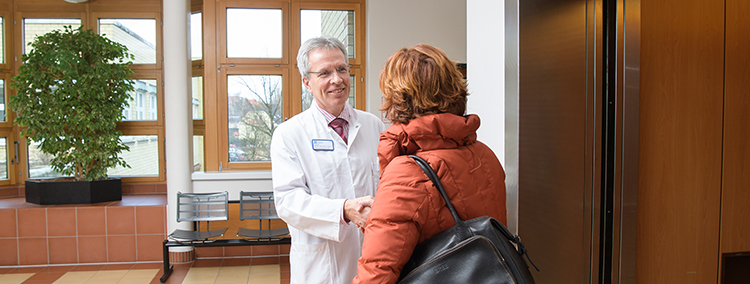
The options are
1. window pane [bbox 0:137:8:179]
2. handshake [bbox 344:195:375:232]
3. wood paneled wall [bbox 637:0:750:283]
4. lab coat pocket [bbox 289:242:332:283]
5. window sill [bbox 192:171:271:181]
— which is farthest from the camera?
window pane [bbox 0:137:8:179]

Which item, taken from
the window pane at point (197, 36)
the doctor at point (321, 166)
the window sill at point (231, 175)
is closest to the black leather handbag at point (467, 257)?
the doctor at point (321, 166)

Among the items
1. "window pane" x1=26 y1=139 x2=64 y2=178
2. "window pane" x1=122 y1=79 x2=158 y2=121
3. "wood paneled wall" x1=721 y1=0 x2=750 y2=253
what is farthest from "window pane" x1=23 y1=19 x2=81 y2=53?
"wood paneled wall" x1=721 y1=0 x2=750 y2=253

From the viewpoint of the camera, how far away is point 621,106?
1.41 meters

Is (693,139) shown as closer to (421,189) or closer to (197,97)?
(421,189)

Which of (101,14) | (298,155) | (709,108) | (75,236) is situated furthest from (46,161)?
(709,108)

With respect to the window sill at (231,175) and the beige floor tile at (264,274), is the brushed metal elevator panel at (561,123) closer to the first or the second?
the beige floor tile at (264,274)

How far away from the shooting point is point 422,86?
106 centimetres

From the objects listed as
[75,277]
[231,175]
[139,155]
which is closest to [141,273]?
[75,277]

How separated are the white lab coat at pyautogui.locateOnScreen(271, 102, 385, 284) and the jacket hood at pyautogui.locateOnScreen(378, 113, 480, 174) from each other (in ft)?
1.55

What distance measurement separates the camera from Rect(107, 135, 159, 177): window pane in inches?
207

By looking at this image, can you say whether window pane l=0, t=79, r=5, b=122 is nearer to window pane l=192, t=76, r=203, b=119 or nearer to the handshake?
window pane l=192, t=76, r=203, b=119

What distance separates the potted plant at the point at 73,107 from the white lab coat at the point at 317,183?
3.96 metres

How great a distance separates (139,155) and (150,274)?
5.95 ft

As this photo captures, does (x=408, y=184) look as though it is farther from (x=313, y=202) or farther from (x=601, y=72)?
(x=601, y=72)
